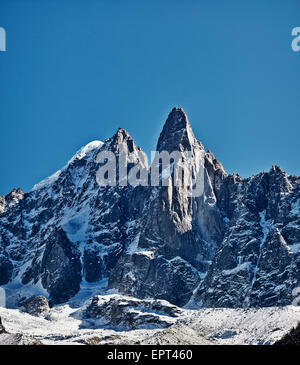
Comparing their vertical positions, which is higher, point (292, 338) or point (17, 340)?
point (17, 340)

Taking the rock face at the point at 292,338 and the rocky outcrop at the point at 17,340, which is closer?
the rock face at the point at 292,338

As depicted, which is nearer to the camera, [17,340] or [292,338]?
[292,338]

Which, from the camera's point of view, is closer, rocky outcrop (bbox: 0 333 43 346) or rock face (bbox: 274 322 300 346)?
rock face (bbox: 274 322 300 346)
